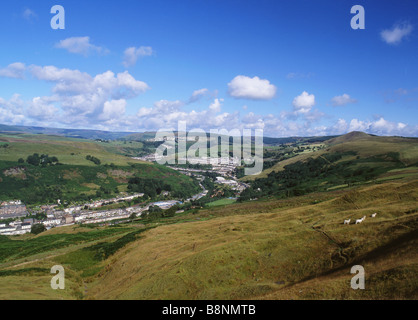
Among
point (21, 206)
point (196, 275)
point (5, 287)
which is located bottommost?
point (21, 206)

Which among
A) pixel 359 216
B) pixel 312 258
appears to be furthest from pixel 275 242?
pixel 359 216

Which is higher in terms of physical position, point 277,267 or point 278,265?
point 278,265

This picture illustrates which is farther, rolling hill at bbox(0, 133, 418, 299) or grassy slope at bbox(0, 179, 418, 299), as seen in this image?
rolling hill at bbox(0, 133, 418, 299)

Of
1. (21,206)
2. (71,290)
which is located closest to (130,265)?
(71,290)

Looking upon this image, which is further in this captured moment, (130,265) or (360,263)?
(130,265)

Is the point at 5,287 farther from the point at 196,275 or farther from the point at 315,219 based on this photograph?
the point at 315,219

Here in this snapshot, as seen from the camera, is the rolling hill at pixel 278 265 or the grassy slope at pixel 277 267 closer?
the grassy slope at pixel 277 267

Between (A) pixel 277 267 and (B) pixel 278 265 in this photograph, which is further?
(B) pixel 278 265

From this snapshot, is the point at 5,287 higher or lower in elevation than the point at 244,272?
lower
